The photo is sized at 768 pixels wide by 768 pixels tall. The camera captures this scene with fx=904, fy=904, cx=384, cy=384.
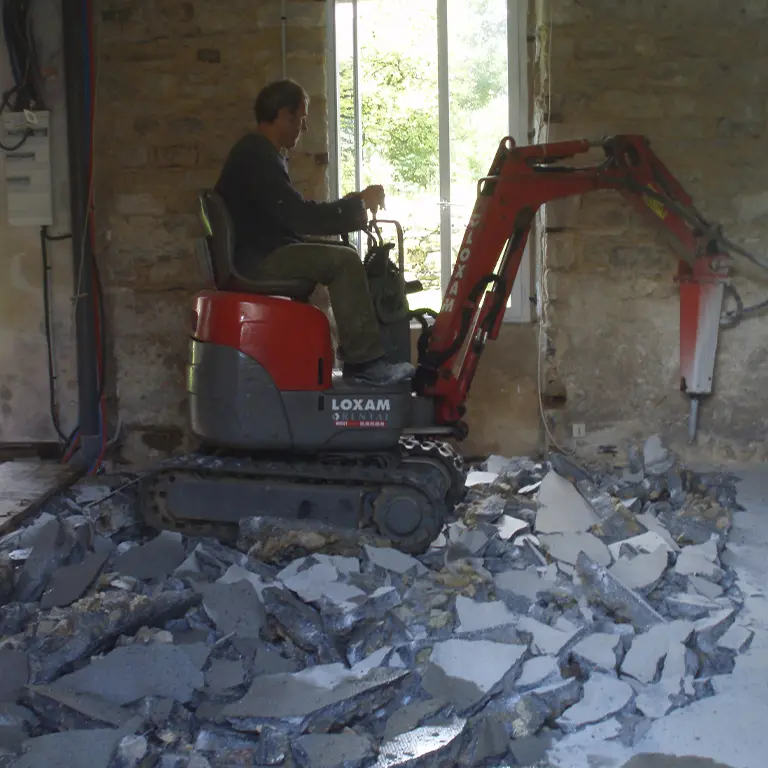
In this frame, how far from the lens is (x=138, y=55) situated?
17.0 ft

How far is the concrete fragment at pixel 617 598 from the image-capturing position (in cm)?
307

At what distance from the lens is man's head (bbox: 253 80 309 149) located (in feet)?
13.5

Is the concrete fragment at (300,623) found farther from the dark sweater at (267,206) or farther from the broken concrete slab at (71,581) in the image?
the dark sweater at (267,206)

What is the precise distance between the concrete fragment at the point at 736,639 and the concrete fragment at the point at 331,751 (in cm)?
126

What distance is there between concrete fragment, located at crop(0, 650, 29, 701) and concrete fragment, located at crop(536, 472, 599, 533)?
2182 millimetres

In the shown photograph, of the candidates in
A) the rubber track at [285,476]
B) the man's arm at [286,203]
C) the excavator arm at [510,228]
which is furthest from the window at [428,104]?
the rubber track at [285,476]

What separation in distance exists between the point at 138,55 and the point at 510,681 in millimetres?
4132

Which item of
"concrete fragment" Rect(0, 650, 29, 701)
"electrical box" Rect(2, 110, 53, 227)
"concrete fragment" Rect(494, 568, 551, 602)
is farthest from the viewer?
"electrical box" Rect(2, 110, 53, 227)

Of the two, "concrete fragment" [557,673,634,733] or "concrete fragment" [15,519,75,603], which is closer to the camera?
"concrete fragment" [557,673,634,733]

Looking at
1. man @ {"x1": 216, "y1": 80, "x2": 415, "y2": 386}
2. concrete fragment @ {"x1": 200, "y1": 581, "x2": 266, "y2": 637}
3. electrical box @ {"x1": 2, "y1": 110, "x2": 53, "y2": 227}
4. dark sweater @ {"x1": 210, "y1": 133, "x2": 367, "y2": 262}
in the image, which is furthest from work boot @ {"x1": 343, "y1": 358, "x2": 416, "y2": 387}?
electrical box @ {"x1": 2, "y1": 110, "x2": 53, "y2": 227}

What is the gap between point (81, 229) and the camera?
17.3ft

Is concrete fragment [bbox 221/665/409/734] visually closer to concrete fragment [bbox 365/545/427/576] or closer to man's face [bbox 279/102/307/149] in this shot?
concrete fragment [bbox 365/545/427/576]

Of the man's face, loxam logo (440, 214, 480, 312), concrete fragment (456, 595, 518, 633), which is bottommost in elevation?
concrete fragment (456, 595, 518, 633)

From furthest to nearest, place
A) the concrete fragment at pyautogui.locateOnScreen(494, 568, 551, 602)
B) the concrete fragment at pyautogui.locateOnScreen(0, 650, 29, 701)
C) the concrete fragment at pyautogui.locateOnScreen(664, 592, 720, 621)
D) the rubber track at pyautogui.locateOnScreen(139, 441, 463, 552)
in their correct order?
the rubber track at pyautogui.locateOnScreen(139, 441, 463, 552) → the concrete fragment at pyautogui.locateOnScreen(494, 568, 551, 602) → the concrete fragment at pyautogui.locateOnScreen(664, 592, 720, 621) → the concrete fragment at pyautogui.locateOnScreen(0, 650, 29, 701)
